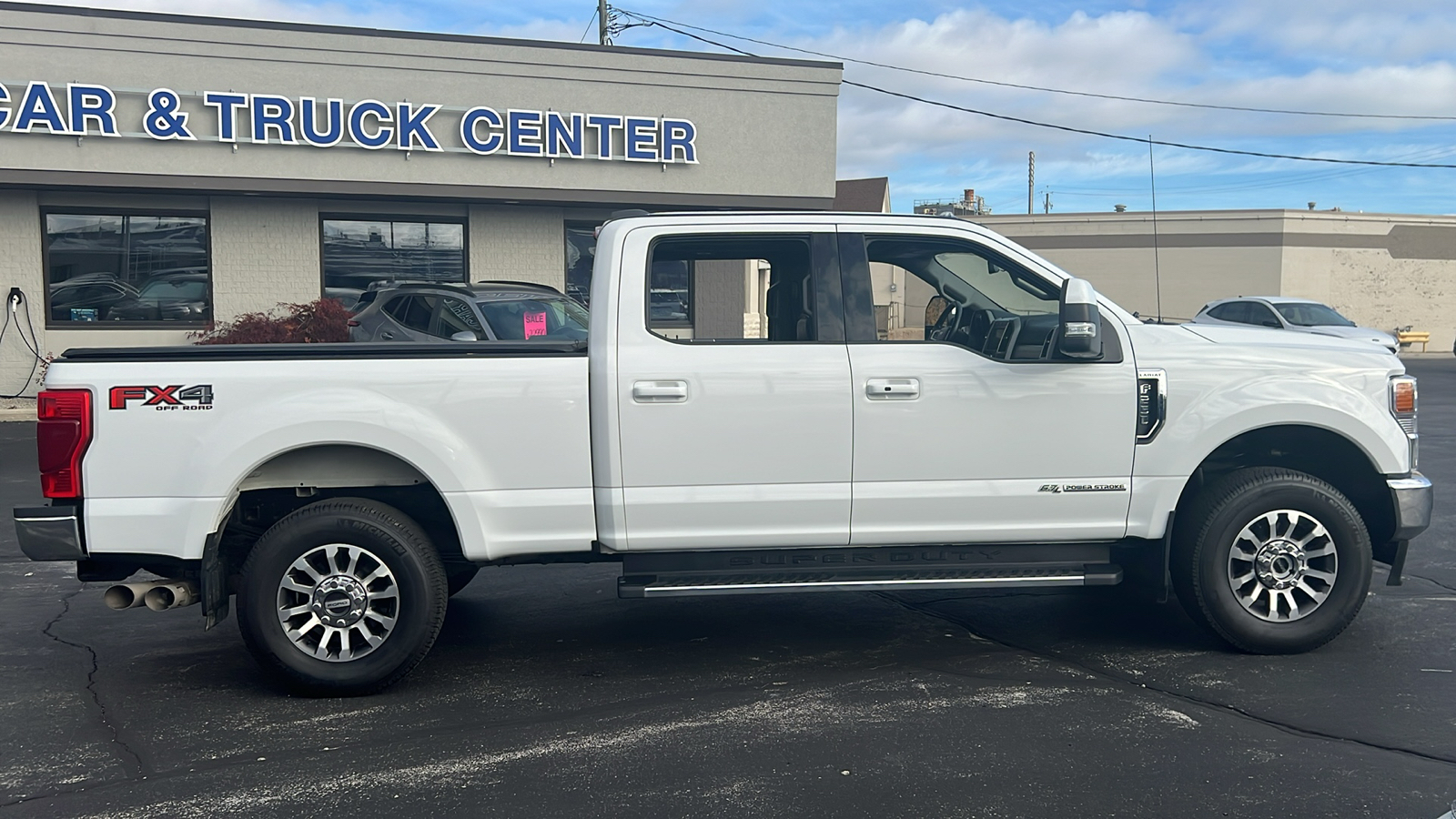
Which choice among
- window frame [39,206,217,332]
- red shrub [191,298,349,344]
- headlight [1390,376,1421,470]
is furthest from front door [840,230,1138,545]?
window frame [39,206,217,332]

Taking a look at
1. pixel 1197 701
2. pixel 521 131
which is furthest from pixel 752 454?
pixel 521 131

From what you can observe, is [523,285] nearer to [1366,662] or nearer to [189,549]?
[189,549]

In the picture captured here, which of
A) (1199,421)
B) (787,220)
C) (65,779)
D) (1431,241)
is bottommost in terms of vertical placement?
(65,779)

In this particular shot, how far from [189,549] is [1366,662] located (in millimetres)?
5395

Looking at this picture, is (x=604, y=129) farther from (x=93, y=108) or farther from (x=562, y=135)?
(x=93, y=108)

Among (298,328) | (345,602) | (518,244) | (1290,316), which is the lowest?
(345,602)

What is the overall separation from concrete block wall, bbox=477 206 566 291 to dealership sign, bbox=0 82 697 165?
1.08 m

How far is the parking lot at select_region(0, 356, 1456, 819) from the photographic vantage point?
158 inches

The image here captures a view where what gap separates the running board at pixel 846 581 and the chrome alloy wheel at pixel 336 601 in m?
1.06

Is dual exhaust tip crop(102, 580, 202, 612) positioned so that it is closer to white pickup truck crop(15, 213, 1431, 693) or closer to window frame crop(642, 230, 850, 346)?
white pickup truck crop(15, 213, 1431, 693)

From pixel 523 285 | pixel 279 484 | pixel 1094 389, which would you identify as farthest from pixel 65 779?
pixel 523 285

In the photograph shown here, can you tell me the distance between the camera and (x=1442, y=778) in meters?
4.09

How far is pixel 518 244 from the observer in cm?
1794

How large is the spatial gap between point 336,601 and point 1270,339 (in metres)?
4.56
